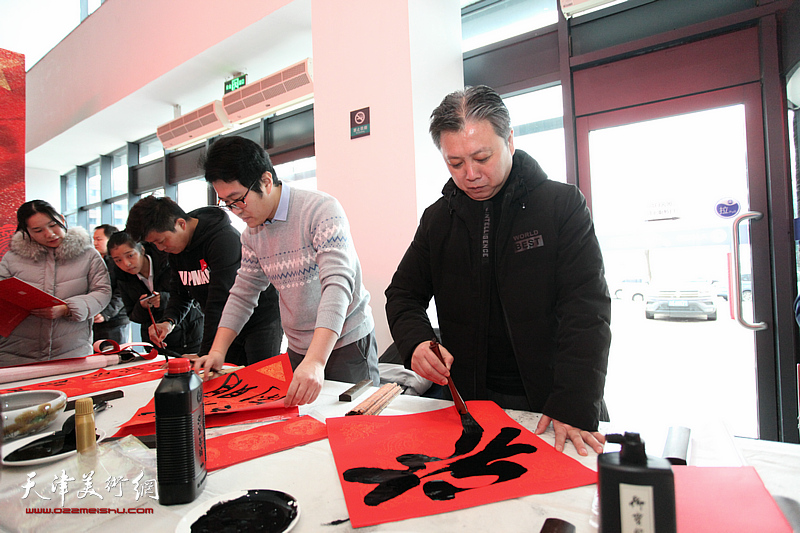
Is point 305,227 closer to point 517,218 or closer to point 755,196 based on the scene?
point 517,218

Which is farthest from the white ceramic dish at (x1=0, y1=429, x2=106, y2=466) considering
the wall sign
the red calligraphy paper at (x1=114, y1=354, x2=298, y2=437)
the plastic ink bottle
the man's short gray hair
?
the wall sign

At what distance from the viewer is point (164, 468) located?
616mm

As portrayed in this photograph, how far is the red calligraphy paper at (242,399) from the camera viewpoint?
954mm

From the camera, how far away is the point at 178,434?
60 cm

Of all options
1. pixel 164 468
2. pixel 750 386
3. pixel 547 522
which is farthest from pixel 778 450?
pixel 750 386

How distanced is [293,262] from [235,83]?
339 cm

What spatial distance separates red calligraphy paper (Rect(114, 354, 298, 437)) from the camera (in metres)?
0.95

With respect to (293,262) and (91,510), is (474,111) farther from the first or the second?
(91,510)

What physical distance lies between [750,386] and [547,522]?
2152 millimetres

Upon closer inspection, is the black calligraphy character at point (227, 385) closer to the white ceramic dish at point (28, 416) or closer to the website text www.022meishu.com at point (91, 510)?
the white ceramic dish at point (28, 416)

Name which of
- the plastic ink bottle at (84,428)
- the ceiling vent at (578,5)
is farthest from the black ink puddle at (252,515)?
the ceiling vent at (578,5)

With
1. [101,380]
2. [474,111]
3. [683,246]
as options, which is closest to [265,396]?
[101,380]

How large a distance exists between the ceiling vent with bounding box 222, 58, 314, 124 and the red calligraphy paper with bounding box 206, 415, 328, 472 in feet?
9.95

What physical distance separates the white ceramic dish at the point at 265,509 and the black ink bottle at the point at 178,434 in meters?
0.04
